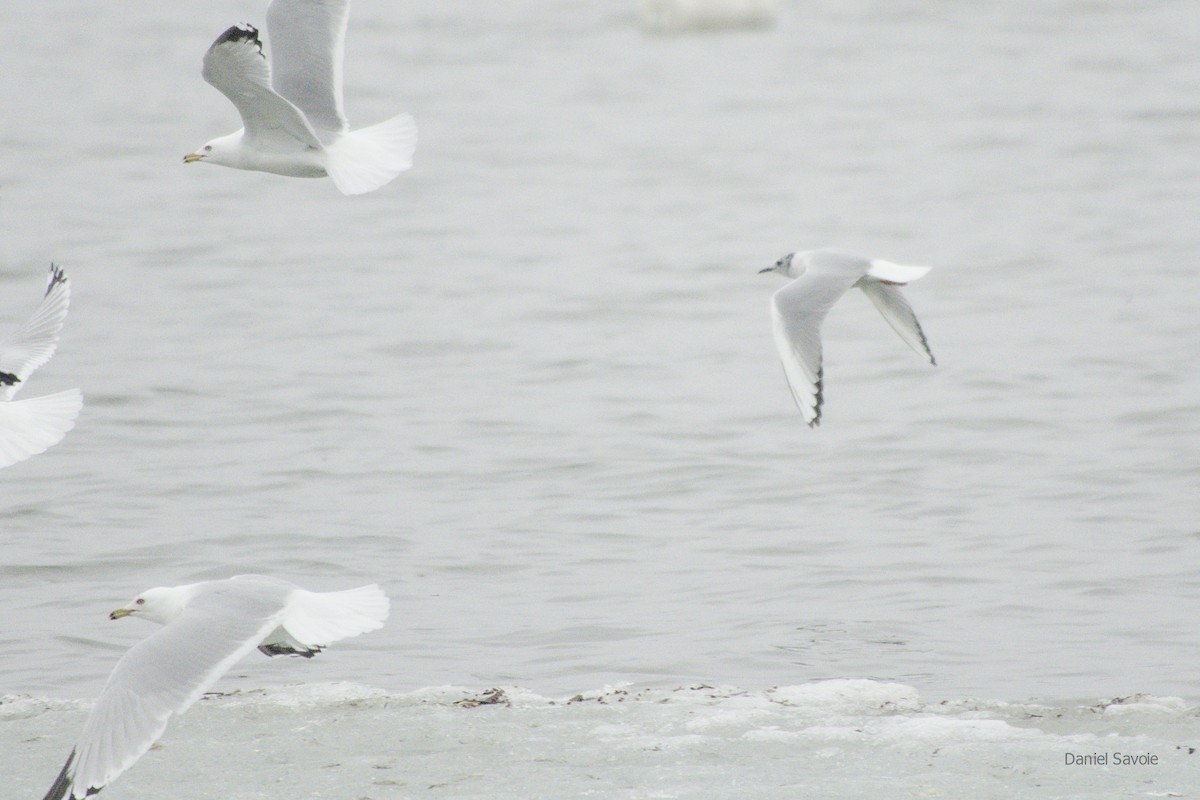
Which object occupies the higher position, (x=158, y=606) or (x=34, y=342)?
(x=34, y=342)

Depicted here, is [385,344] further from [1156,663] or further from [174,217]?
[1156,663]

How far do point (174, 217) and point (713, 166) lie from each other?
4.92 m

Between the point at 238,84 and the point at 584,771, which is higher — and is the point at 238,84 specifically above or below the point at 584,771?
above

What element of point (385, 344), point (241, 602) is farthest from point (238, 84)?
point (385, 344)

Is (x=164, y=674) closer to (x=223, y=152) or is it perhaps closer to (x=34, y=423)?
(x=34, y=423)

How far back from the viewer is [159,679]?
174 inches

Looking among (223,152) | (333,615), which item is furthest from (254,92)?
(333,615)

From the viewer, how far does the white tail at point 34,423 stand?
613cm

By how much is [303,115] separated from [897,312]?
2.25 metres

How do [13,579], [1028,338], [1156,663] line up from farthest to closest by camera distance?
[1028,338] → [13,579] → [1156,663]

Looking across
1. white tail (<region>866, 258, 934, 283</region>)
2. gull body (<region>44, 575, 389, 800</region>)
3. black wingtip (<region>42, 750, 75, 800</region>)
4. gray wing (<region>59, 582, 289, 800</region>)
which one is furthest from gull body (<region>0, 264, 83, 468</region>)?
white tail (<region>866, 258, 934, 283</region>)

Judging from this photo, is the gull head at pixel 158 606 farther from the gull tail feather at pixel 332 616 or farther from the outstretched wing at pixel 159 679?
the gull tail feather at pixel 332 616

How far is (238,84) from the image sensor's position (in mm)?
6121

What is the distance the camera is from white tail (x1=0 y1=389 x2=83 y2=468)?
613cm
